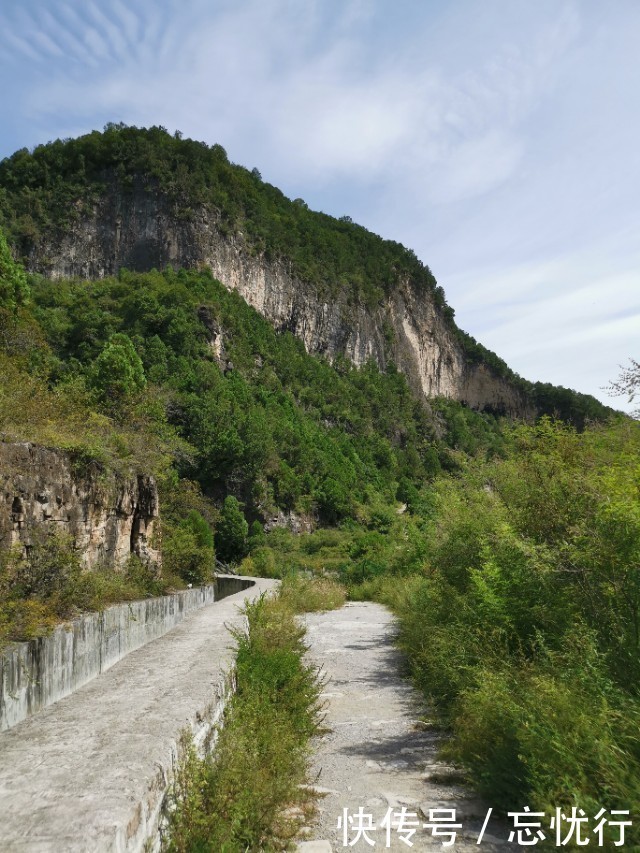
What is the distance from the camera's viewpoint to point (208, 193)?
84.7 metres

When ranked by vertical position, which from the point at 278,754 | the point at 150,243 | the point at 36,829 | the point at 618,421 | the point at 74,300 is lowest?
the point at 278,754

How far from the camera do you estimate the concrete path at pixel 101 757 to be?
125 inches

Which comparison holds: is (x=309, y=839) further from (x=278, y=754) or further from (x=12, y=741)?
(x=12, y=741)

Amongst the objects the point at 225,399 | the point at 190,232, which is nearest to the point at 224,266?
the point at 190,232

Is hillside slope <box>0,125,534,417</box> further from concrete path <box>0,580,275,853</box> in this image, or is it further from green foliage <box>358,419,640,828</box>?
concrete path <box>0,580,275,853</box>

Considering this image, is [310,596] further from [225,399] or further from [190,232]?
[190,232]

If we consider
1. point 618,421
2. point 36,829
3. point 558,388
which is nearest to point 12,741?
point 36,829

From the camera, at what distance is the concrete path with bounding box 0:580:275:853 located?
10.4ft

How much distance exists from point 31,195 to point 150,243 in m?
17.5

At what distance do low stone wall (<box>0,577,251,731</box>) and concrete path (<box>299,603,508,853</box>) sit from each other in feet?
8.09

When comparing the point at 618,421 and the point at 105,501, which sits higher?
the point at 618,421

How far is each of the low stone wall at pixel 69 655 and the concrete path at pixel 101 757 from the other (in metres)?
0.12

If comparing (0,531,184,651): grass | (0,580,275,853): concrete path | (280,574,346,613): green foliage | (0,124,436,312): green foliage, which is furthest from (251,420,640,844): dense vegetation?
(0,124,436,312): green foliage

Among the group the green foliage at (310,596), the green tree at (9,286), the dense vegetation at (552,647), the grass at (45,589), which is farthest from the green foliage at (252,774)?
the green tree at (9,286)
